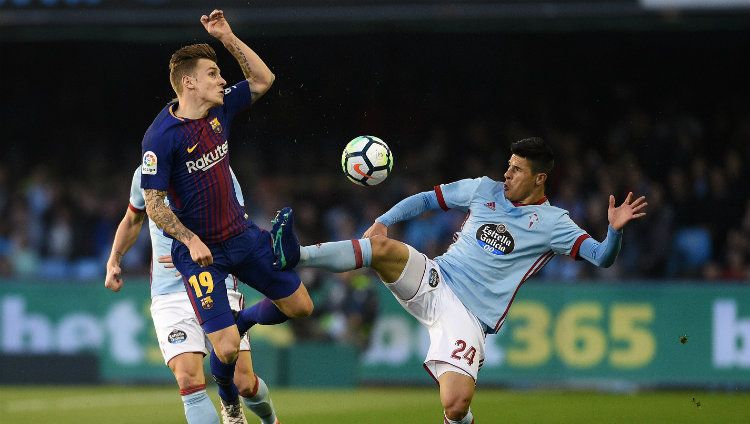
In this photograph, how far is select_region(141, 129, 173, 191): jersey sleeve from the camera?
7453 millimetres

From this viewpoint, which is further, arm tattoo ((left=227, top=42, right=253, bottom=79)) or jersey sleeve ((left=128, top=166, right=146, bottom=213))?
jersey sleeve ((left=128, top=166, right=146, bottom=213))

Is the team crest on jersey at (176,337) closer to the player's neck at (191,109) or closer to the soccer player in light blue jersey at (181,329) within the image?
the soccer player in light blue jersey at (181,329)

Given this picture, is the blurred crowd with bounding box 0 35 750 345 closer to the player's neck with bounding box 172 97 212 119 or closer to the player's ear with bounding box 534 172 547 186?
the player's ear with bounding box 534 172 547 186

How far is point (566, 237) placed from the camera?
27.1 feet

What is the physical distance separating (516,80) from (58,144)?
686 centimetres

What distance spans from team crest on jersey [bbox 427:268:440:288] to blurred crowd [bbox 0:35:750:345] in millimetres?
6544

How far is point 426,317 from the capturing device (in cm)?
832

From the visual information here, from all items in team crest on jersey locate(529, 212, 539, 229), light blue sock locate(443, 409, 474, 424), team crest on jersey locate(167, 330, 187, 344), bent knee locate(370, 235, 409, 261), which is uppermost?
team crest on jersey locate(529, 212, 539, 229)

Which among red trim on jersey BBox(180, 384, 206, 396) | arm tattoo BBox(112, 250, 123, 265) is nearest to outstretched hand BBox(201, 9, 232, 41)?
arm tattoo BBox(112, 250, 123, 265)

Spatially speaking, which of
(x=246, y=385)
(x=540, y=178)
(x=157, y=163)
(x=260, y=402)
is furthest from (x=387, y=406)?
(x=157, y=163)

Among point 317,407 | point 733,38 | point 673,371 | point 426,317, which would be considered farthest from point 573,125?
point 426,317

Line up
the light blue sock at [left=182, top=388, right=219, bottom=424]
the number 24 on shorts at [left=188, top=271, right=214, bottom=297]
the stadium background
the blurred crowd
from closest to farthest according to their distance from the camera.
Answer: the number 24 on shorts at [left=188, top=271, right=214, bottom=297]
the light blue sock at [left=182, top=388, right=219, bottom=424]
the stadium background
the blurred crowd

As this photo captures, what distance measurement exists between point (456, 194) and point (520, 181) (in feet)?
1.41

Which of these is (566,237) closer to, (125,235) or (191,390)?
(191,390)
